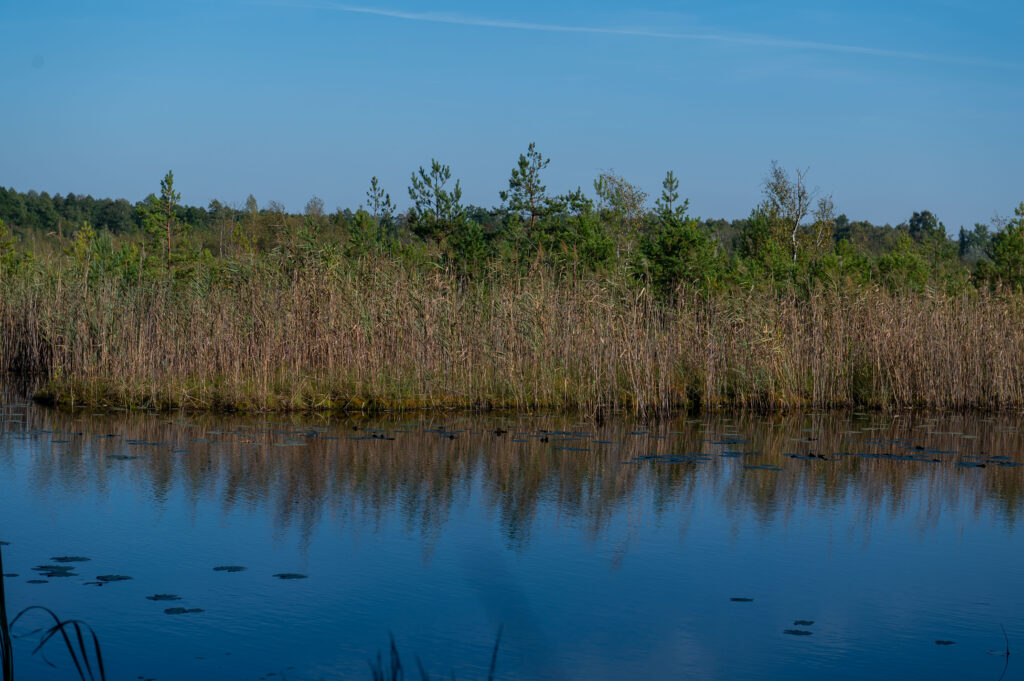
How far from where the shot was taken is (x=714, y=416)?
12281 mm

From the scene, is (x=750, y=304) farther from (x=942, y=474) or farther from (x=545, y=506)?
(x=545, y=506)

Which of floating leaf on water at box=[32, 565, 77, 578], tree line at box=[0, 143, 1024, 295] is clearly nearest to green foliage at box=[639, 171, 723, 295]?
tree line at box=[0, 143, 1024, 295]

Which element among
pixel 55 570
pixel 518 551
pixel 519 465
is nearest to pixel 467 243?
pixel 519 465

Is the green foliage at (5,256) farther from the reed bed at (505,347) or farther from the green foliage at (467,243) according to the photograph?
the green foliage at (467,243)

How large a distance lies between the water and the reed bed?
1.89 metres

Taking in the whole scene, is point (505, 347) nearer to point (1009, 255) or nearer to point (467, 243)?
point (467, 243)

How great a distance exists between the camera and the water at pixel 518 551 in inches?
165

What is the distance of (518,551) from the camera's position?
19.0 feet

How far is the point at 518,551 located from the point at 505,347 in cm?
680

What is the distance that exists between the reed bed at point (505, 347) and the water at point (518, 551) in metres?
1.89

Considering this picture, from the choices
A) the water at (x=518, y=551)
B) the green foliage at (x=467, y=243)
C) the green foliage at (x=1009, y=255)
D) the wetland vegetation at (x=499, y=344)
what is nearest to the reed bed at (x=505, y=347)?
the wetland vegetation at (x=499, y=344)

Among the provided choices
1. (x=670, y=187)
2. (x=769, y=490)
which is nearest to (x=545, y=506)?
(x=769, y=490)

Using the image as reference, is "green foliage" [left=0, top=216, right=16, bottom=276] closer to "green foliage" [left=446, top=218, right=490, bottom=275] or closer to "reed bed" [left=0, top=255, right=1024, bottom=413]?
"reed bed" [left=0, top=255, right=1024, bottom=413]

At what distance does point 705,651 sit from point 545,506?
2.85 metres
